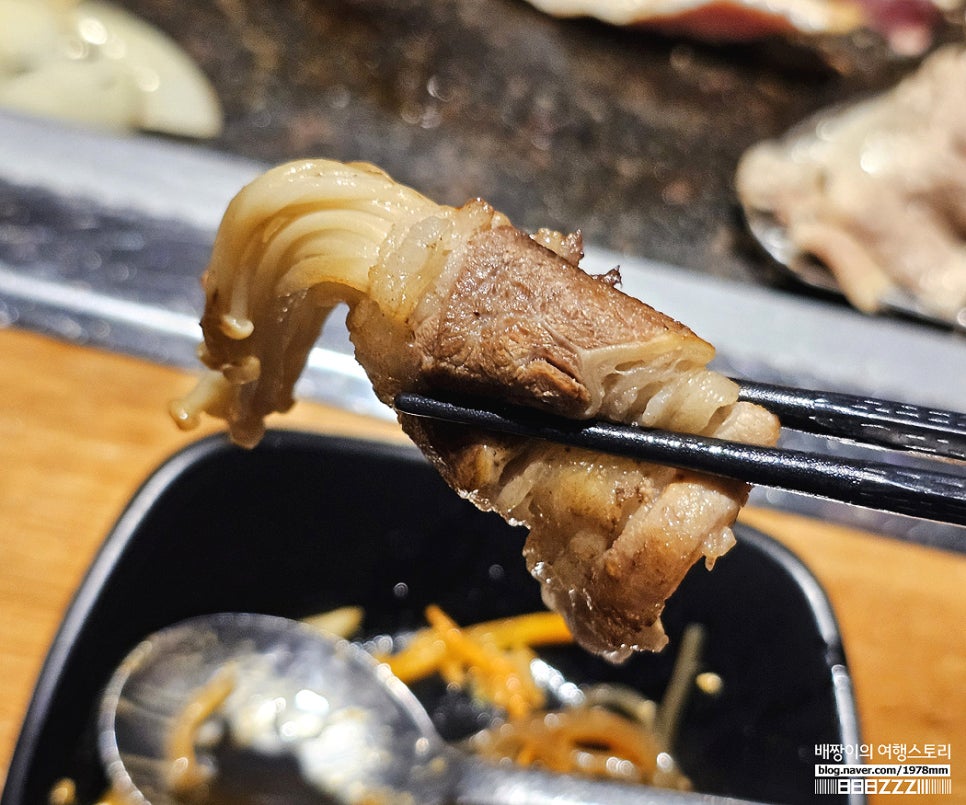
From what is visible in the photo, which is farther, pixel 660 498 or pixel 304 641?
pixel 304 641

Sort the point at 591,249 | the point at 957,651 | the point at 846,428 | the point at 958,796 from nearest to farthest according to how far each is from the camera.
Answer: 1. the point at 846,428
2. the point at 958,796
3. the point at 957,651
4. the point at 591,249

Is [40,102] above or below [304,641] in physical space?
above

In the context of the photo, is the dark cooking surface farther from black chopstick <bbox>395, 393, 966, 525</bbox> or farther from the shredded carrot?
black chopstick <bbox>395, 393, 966, 525</bbox>

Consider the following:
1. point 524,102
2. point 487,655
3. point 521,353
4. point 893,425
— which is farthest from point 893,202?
point 521,353

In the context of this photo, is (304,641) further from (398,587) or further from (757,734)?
(757,734)

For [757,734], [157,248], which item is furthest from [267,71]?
[757,734]

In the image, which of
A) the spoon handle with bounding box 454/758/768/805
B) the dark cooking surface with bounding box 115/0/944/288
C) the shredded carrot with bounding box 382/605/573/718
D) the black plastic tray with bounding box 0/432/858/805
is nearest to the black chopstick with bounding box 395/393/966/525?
the spoon handle with bounding box 454/758/768/805
